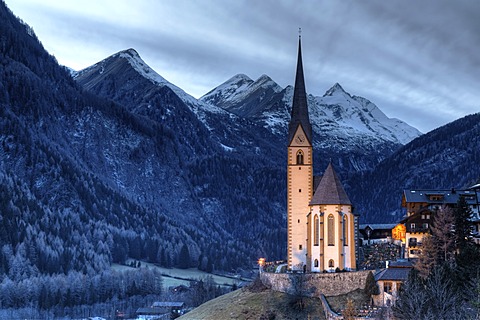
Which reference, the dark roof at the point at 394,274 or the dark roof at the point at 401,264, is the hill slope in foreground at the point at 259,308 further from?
the dark roof at the point at 401,264

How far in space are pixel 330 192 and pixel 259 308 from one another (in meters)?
21.9

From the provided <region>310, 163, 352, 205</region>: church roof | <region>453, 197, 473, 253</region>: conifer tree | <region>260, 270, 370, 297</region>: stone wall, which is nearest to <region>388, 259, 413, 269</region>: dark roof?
<region>260, 270, 370, 297</region>: stone wall

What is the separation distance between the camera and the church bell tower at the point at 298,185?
4988 inches

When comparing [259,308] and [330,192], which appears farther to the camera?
[330,192]

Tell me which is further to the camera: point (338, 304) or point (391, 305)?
point (338, 304)

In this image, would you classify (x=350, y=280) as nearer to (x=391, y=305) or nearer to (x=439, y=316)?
(x=391, y=305)

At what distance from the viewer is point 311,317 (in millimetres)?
107812

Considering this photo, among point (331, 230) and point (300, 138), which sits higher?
point (300, 138)

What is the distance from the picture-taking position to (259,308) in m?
113

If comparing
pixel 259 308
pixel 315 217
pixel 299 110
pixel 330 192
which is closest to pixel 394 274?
pixel 259 308

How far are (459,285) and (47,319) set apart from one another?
12841 cm

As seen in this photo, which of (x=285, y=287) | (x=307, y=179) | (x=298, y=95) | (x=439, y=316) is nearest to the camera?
(x=439, y=316)

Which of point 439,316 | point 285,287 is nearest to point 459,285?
point 439,316

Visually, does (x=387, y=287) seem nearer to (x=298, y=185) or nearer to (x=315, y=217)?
(x=315, y=217)
